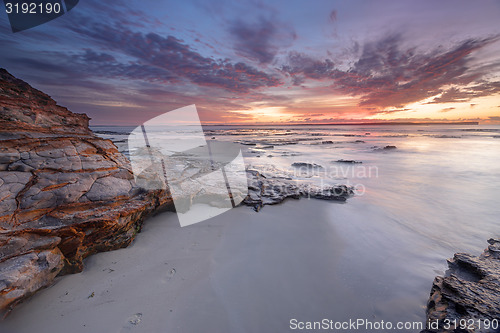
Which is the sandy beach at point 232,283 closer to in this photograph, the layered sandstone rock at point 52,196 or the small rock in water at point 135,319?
the small rock in water at point 135,319

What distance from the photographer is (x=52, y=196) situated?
296 cm

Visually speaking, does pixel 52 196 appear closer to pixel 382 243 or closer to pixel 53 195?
pixel 53 195

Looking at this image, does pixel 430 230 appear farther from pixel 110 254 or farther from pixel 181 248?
pixel 110 254

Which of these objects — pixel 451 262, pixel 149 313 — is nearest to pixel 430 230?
pixel 451 262

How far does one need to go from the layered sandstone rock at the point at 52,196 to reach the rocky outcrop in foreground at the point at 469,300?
13.7 feet

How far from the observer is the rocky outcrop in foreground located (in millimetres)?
1871

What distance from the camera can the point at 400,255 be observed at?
11.5 feet

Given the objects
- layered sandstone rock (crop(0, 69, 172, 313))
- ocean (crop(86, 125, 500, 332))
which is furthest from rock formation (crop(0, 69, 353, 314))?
ocean (crop(86, 125, 500, 332))

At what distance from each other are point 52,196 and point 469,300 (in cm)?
540

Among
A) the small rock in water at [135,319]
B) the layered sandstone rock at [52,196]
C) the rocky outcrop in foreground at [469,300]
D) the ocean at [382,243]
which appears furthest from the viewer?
the ocean at [382,243]

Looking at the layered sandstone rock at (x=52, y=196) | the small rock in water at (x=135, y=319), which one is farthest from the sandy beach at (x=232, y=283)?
the layered sandstone rock at (x=52, y=196)

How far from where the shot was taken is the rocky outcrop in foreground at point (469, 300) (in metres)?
1.87

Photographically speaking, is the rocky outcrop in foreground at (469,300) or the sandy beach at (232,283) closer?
the rocky outcrop in foreground at (469,300)

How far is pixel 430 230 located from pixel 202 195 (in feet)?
17.3
